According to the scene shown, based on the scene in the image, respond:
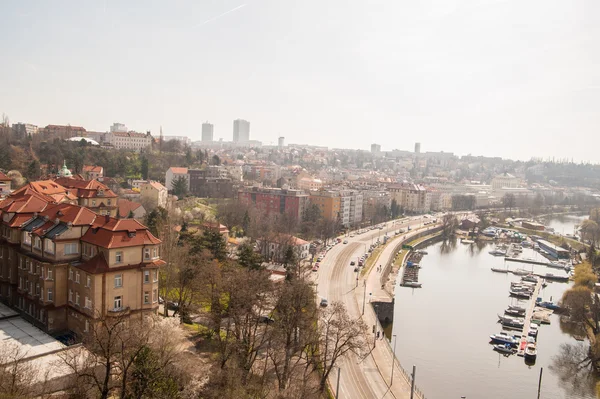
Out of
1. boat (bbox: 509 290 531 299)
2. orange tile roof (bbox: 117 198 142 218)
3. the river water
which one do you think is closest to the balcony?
the river water

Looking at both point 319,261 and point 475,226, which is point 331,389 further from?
point 475,226

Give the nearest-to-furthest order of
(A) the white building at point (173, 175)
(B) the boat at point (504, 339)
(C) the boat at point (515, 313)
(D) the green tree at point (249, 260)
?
(D) the green tree at point (249, 260) < (B) the boat at point (504, 339) < (C) the boat at point (515, 313) < (A) the white building at point (173, 175)

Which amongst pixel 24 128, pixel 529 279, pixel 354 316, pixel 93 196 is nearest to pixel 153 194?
pixel 93 196

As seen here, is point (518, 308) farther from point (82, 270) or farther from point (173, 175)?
point (173, 175)

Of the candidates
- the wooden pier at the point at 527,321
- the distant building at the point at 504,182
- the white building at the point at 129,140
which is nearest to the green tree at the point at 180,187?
the white building at the point at 129,140

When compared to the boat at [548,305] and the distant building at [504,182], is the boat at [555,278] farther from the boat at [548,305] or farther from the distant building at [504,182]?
the distant building at [504,182]
